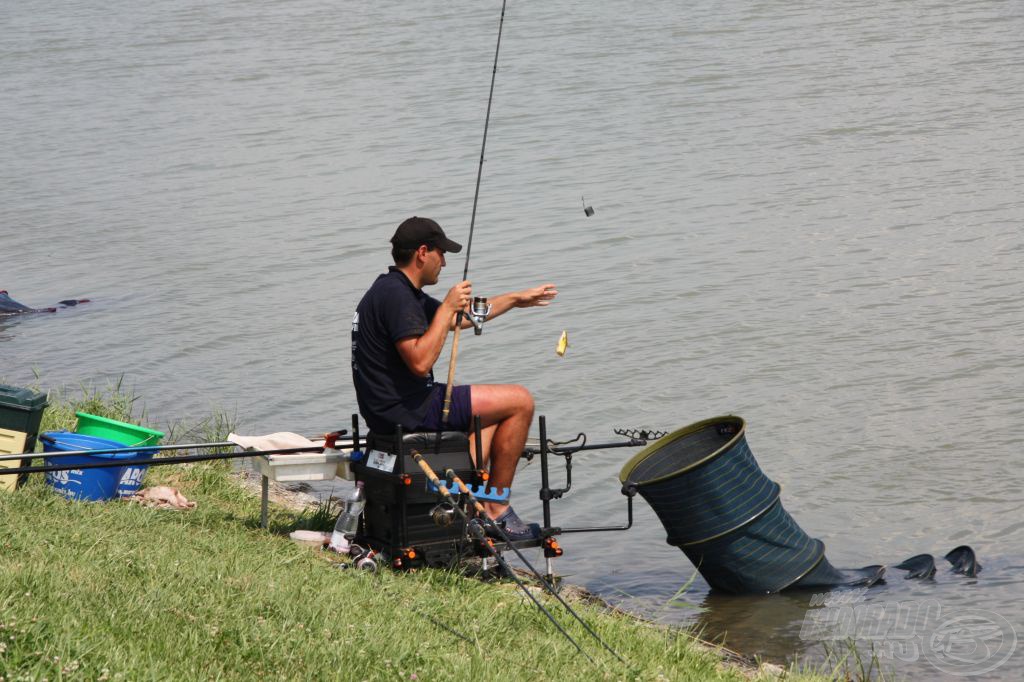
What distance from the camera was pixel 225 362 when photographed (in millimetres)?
10570

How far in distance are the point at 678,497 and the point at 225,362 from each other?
19.4 ft

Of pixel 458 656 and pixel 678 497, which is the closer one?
pixel 458 656

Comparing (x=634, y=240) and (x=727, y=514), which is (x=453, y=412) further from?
(x=634, y=240)

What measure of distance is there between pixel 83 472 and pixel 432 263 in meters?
1.70

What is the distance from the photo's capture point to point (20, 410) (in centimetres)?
565

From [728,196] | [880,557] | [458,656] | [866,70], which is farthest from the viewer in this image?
[866,70]

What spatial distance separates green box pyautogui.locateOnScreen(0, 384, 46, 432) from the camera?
222 inches

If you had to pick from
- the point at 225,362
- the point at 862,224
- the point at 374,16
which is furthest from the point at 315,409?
the point at 374,16

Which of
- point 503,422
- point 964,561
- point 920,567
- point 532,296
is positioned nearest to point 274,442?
point 503,422

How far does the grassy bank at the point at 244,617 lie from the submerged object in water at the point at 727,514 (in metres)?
0.54

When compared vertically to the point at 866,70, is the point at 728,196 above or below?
below

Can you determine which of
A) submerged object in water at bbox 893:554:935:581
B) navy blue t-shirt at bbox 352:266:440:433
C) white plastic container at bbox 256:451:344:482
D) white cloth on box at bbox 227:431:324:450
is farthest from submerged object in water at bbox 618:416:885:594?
white cloth on box at bbox 227:431:324:450

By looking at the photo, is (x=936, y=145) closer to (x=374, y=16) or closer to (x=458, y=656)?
(x=458, y=656)

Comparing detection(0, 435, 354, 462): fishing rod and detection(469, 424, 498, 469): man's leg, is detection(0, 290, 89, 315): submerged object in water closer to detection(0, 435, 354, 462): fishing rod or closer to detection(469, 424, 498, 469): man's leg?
detection(0, 435, 354, 462): fishing rod
